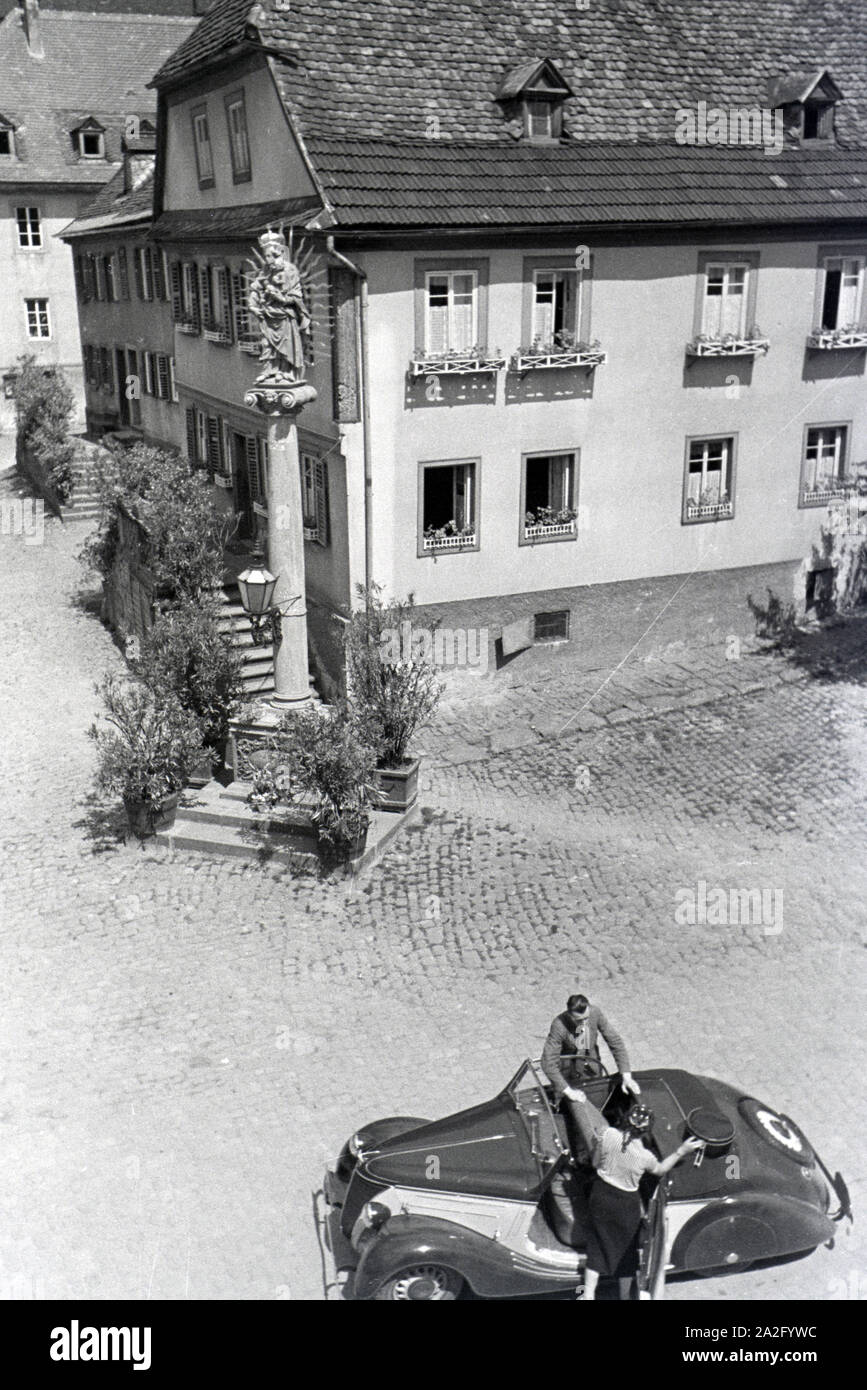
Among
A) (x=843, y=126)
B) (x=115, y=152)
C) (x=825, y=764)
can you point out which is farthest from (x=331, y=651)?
(x=115, y=152)

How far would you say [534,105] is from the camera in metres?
19.8

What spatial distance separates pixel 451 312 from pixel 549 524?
3648 mm

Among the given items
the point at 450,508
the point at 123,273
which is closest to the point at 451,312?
the point at 450,508

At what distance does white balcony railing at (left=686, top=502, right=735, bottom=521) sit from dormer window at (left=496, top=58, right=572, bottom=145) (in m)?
6.22

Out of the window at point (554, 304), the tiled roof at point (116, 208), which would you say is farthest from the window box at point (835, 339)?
the tiled roof at point (116, 208)

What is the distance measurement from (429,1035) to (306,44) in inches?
582

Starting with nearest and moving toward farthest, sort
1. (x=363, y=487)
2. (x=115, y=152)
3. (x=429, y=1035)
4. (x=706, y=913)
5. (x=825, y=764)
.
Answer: (x=429, y=1035), (x=706, y=913), (x=825, y=764), (x=363, y=487), (x=115, y=152)

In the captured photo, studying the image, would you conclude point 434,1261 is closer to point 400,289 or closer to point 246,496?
point 400,289

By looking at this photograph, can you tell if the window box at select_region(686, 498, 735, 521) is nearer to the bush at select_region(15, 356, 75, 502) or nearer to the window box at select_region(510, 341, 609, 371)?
the window box at select_region(510, 341, 609, 371)

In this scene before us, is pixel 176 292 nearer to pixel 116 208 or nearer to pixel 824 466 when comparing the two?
pixel 116 208

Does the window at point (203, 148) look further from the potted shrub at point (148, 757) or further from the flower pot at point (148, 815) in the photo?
the flower pot at point (148, 815)

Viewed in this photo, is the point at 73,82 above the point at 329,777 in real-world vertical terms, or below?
above

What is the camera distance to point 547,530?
808 inches

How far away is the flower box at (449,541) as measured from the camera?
19.6m
